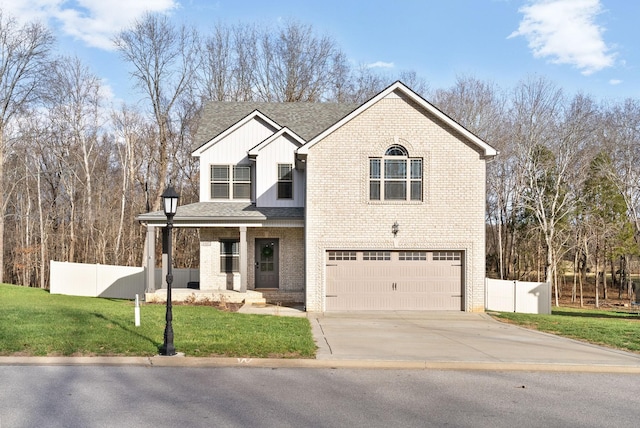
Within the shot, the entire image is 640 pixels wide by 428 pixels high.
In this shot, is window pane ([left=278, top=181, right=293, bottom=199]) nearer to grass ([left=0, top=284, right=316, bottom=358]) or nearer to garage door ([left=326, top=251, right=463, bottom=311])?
garage door ([left=326, top=251, right=463, bottom=311])

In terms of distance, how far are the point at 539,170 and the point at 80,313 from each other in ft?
101

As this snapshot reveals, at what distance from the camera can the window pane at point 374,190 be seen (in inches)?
758

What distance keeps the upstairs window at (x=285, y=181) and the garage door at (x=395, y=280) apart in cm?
466

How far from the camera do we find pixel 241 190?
77.4 ft

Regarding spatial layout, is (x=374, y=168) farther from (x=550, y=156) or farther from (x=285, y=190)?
(x=550, y=156)

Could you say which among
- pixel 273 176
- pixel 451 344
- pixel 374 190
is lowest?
pixel 451 344

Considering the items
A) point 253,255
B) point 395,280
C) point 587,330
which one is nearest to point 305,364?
point 587,330

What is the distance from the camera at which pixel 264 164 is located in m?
23.0

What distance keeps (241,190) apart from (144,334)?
11914mm

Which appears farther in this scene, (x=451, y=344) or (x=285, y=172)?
(x=285, y=172)

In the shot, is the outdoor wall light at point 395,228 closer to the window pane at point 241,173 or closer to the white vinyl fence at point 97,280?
the window pane at point 241,173

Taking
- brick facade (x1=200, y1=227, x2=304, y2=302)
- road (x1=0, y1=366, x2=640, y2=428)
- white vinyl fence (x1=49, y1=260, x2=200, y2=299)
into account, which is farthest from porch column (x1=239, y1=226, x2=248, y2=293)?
road (x1=0, y1=366, x2=640, y2=428)

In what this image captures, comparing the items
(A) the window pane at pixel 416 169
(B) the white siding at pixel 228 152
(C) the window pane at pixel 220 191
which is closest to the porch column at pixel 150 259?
(B) the white siding at pixel 228 152

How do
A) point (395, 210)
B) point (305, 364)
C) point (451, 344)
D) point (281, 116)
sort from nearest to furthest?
point (305, 364)
point (451, 344)
point (395, 210)
point (281, 116)
